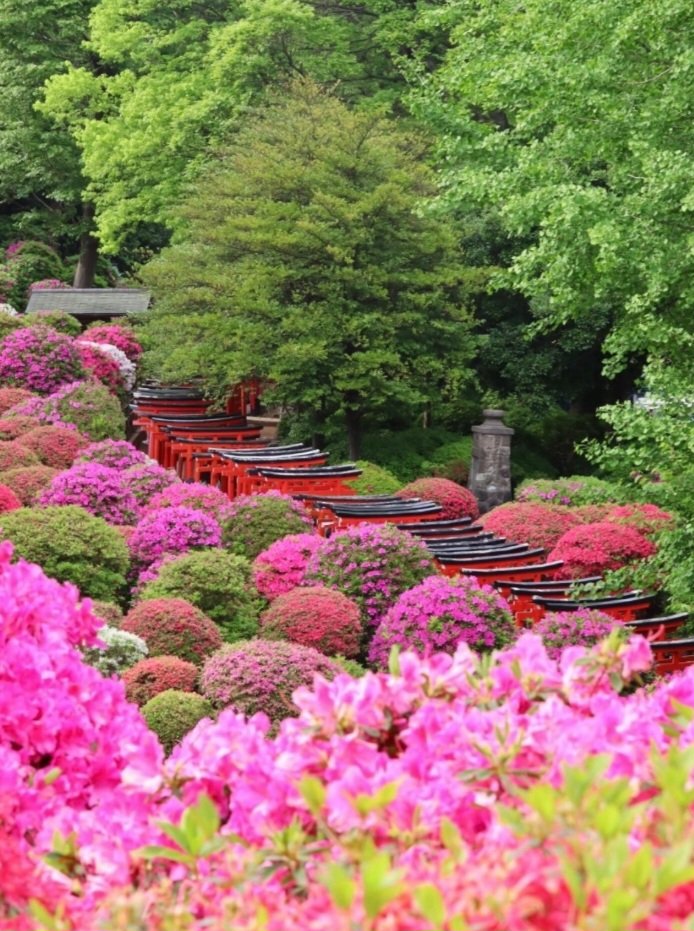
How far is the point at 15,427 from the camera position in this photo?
2389cm

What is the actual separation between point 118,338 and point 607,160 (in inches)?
611

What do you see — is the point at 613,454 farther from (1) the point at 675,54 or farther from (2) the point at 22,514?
(1) the point at 675,54

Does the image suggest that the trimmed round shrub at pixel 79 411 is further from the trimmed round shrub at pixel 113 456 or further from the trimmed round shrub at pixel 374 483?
the trimmed round shrub at pixel 374 483

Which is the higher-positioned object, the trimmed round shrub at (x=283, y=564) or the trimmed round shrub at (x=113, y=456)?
the trimmed round shrub at (x=113, y=456)

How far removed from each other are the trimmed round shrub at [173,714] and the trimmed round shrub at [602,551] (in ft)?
30.4

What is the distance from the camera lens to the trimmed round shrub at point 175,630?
1330cm

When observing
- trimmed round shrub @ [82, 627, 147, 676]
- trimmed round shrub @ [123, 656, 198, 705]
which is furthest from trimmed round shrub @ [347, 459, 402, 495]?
trimmed round shrub @ [123, 656, 198, 705]

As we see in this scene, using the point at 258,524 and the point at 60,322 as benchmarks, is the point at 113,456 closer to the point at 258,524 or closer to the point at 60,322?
the point at 258,524

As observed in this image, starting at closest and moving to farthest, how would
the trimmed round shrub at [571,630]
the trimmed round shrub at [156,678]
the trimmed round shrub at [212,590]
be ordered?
1. the trimmed round shrub at [156,678]
2. the trimmed round shrub at [571,630]
3. the trimmed round shrub at [212,590]

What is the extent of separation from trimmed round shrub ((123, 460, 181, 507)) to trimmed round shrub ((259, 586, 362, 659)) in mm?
4702

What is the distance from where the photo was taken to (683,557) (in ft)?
49.5

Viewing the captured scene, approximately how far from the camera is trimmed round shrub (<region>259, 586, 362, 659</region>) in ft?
46.4

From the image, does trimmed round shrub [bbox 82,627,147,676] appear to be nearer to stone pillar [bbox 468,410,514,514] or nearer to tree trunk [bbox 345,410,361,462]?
stone pillar [bbox 468,410,514,514]

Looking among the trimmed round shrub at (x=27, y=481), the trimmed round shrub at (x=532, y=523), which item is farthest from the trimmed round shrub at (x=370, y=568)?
the trimmed round shrub at (x=532, y=523)
